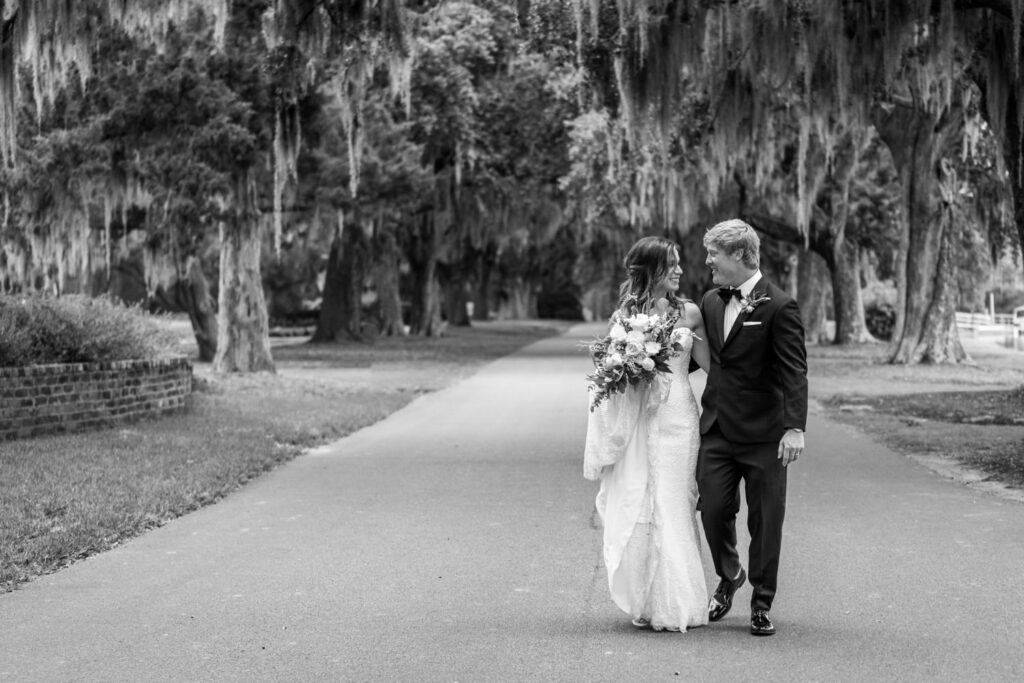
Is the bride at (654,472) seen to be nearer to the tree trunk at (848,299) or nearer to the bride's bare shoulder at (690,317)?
the bride's bare shoulder at (690,317)

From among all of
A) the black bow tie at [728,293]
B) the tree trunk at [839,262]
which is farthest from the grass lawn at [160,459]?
the tree trunk at [839,262]

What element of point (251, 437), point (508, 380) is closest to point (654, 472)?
point (251, 437)

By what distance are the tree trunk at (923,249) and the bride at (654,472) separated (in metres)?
21.1

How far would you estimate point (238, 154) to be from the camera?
20547mm

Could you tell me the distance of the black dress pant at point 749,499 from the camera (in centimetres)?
549

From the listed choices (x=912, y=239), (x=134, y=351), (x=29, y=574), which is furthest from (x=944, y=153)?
(x=29, y=574)

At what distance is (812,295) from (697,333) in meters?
37.1

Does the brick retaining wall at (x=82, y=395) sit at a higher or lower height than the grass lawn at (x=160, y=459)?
higher

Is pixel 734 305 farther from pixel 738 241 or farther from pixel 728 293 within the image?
pixel 738 241

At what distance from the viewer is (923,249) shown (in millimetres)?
25688

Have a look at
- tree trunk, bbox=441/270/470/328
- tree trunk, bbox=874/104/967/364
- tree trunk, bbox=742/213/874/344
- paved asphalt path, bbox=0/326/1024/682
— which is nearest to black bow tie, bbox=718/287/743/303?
paved asphalt path, bbox=0/326/1024/682

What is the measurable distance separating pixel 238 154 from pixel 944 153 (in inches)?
583

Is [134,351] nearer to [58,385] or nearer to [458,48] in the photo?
[58,385]

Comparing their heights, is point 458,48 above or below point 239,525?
above
